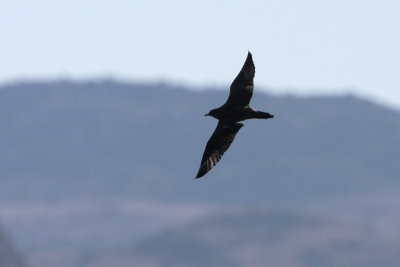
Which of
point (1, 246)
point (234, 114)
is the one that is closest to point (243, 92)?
point (234, 114)

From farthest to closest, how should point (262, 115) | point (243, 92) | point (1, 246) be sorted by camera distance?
point (1, 246), point (243, 92), point (262, 115)

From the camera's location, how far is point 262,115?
2880cm

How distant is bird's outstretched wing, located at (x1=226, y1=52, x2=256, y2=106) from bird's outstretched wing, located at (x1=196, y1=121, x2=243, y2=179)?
97cm

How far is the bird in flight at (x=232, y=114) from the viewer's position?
97.1ft

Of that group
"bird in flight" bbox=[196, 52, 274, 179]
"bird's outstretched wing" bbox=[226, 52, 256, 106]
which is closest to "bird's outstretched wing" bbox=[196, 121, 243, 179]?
"bird in flight" bbox=[196, 52, 274, 179]

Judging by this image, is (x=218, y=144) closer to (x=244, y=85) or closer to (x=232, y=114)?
(x=244, y=85)

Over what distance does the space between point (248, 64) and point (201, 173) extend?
348 centimetres

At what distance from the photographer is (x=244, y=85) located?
102 feet

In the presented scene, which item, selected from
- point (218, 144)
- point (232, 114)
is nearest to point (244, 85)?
point (232, 114)

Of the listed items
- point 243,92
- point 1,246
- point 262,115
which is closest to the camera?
point 262,115

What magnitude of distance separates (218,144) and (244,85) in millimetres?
2019

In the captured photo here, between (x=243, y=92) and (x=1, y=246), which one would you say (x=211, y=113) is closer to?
(x=243, y=92)

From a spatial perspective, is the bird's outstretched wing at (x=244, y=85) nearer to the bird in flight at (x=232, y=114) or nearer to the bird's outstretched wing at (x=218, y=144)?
the bird in flight at (x=232, y=114)

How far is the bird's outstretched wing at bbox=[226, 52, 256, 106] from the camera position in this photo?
3034 cm
